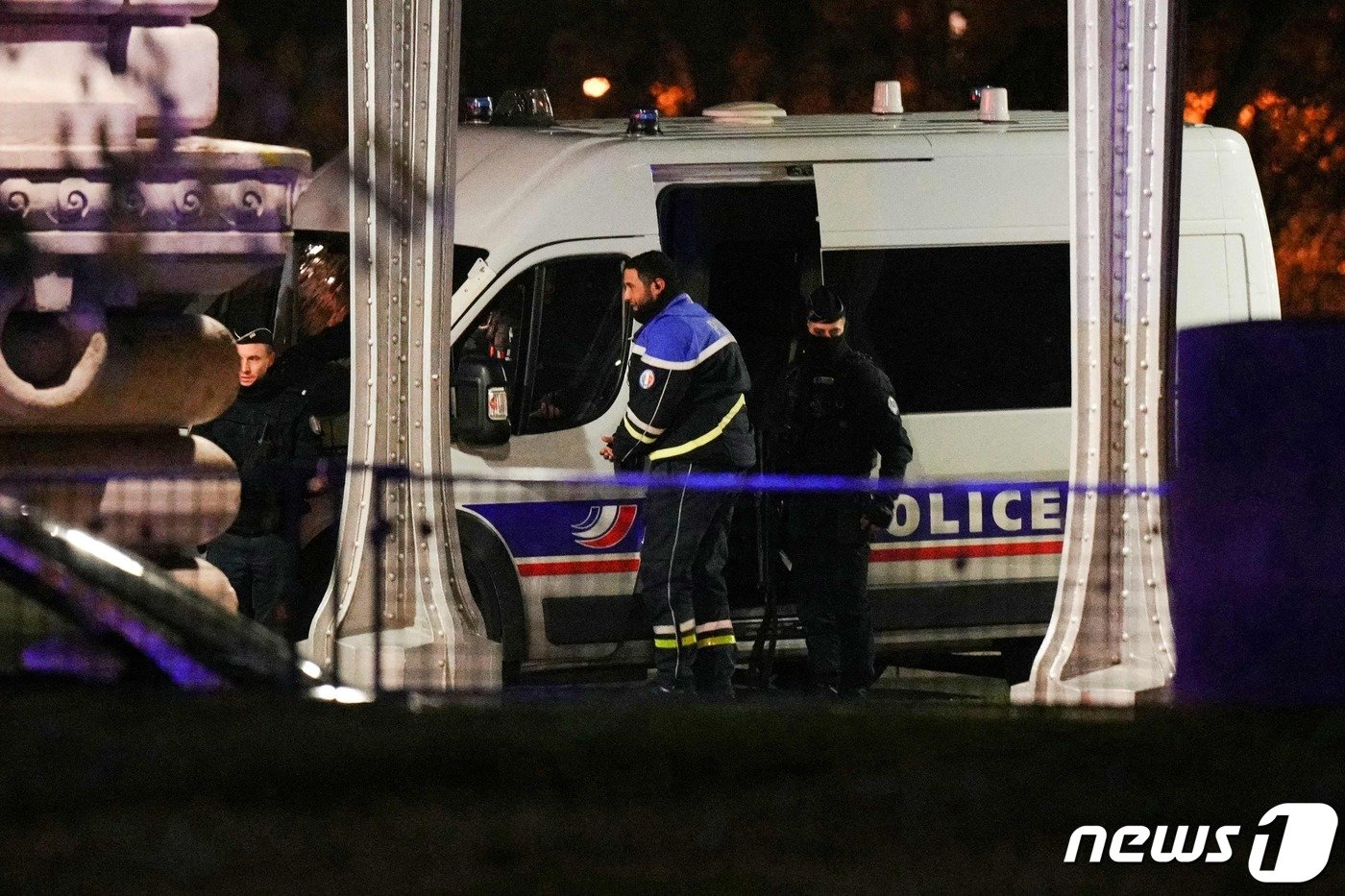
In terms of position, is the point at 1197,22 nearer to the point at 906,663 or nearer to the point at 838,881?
the point at 906,663

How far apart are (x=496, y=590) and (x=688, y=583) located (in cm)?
101

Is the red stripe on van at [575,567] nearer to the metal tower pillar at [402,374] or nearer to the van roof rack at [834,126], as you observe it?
the metal tower pillar at [402,374]

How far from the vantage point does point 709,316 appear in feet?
32.0

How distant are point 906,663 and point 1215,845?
464 centimetres

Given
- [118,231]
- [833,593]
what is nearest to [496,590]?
[833,593]

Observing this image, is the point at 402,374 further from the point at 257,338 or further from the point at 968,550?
the point at 968,550

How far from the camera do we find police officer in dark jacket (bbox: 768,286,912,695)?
32.1 feet

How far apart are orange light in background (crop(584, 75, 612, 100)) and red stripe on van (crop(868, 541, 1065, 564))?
1282cm

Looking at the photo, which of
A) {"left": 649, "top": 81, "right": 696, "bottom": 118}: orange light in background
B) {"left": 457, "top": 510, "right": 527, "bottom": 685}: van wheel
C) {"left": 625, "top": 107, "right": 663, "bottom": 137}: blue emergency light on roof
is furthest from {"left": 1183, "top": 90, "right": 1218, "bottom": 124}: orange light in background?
{"left": 457, "top": 510, "right": 527, "bottom": 685}: van wheel

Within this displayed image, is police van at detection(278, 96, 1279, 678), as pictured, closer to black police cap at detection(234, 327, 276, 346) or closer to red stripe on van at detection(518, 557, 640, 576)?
red stripe on van at detection(518, 557, 640, 576)

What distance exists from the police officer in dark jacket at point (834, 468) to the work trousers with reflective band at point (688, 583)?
0.40 meters

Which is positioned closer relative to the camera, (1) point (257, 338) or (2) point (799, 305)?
(1) point (257, 338)

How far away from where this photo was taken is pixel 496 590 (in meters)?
10.1

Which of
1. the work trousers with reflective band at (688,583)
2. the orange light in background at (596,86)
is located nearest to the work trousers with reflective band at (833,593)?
the work trousers with reflective band at (688,583)
